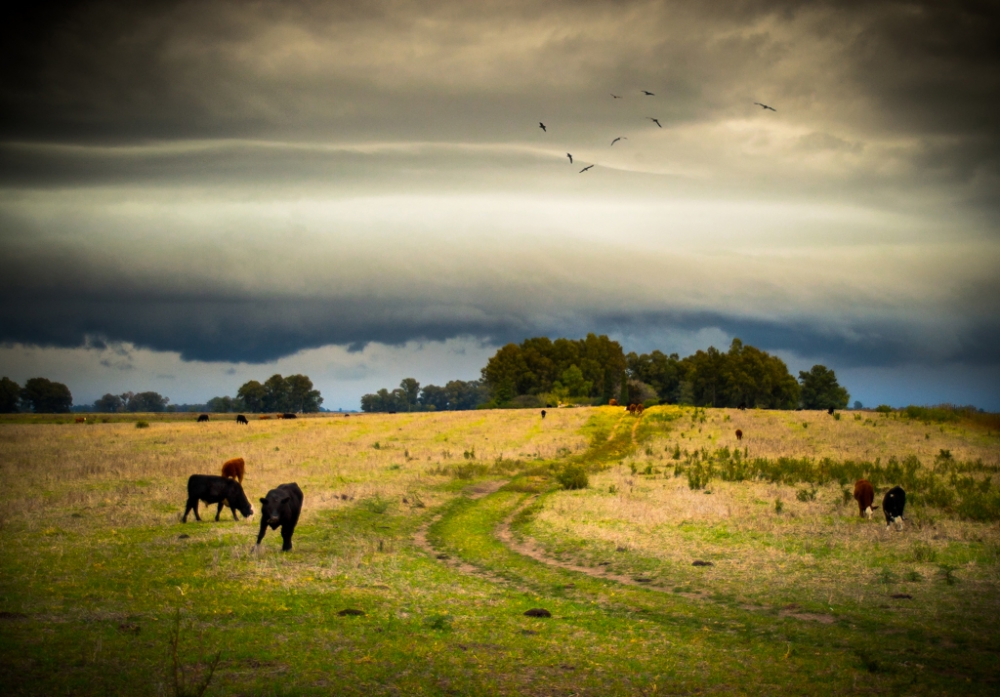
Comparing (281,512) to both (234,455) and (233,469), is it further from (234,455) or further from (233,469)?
(234,455)

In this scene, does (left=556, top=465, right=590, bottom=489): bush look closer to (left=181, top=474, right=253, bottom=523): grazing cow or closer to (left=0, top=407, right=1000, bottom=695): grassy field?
(left=0, top=407, right=1000, bottom=695): grassy field

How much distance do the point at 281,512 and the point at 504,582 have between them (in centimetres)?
773

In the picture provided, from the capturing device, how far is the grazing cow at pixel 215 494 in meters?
28.1

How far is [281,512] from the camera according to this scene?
23125 mm

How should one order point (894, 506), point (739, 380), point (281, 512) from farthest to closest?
point (739, 380)
point (894, 506)
point (281, 512)

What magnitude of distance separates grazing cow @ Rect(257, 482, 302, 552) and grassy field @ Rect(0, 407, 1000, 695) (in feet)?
2.72

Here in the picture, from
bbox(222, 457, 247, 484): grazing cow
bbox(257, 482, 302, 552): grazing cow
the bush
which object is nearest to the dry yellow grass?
bbox(222, 457, 247, 484): grazing cow

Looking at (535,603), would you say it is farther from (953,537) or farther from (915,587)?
(953,537)

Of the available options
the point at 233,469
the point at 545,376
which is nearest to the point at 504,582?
the point at 233,469

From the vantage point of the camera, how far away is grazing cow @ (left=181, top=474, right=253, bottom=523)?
2806cm

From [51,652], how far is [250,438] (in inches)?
2213

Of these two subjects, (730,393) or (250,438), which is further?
(730,393)

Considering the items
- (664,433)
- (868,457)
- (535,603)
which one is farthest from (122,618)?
(664,433)

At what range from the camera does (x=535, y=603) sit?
753 inches
